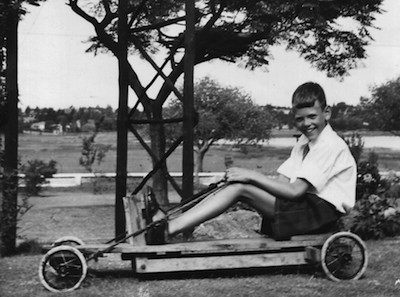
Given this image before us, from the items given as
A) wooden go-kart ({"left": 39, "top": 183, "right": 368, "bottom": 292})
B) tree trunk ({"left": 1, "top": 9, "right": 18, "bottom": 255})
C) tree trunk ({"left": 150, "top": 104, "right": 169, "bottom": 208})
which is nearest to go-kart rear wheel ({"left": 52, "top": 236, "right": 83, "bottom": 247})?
wooden go-kart ({"left": 39, "top": 183, "right": 368, "bottom": 292})

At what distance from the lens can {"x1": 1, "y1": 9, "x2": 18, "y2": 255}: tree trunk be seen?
7840 millimetres

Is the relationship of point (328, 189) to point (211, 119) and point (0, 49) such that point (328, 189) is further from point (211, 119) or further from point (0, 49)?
point (211, 119)

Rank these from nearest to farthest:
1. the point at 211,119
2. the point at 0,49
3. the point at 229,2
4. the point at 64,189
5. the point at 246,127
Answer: the point at 0,49 < the point at 229,2 < the point at 64,189 < the point at 211,119 < the point at 246,127

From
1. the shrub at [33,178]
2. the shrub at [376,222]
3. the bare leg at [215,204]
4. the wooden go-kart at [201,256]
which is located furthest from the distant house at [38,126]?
the bare leg at [215,204]

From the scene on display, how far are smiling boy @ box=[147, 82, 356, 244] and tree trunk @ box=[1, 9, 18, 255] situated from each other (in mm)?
3205

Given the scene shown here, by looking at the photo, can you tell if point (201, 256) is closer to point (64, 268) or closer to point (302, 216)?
point (302, 216)

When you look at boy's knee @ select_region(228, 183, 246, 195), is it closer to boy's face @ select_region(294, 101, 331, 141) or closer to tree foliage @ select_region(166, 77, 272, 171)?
boy's face @ select_region(294, 101, 331, 141)

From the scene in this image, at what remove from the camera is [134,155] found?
4581cm

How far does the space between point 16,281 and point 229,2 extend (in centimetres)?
845

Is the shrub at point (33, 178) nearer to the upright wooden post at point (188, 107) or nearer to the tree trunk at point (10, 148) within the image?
the tree trunk at point (10, 148)

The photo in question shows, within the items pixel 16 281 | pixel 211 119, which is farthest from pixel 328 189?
pixel 211 119

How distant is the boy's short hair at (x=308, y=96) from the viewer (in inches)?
208

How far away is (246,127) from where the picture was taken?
30.2 m

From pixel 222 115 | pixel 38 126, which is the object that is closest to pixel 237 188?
pixel 222 115
